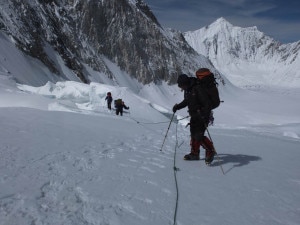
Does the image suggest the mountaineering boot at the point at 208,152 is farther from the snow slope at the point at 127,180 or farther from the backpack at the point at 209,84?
the backpack at the point at 209,84

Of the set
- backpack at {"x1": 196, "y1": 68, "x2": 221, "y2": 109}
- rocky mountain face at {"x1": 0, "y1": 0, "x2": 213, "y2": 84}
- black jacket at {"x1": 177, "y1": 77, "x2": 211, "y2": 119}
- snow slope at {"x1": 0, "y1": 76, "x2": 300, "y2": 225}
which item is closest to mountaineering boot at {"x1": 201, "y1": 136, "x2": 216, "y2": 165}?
snow slope at {"x1": 0, "y1": 76, "x2": 300, "y2": 225}

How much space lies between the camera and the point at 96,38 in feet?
211

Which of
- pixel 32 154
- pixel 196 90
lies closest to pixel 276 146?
pixel 196 90

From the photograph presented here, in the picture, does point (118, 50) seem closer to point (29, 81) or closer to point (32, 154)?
point (29, 81)

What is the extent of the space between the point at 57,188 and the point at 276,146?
693 centimetres

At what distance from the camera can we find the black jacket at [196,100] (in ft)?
19.0

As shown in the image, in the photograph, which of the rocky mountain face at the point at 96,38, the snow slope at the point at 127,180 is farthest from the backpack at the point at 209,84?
the rocky mountain face at the point at 96,38

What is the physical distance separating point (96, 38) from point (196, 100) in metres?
61.1

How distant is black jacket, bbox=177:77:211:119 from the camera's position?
19.0ft

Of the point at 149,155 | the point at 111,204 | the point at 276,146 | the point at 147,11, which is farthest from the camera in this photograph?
the point at 147,11

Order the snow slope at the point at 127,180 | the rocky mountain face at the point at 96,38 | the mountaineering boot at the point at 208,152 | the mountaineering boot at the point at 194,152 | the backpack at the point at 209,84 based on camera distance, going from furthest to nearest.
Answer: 1. the rocky mountain face at the point at 96,38
2. the mountaineering boot at the point at 194,152
3. the mountaineering boot at the point at 208,152
4. the backpack at the point at 209,84
5. the snow slope at the point at 127,180

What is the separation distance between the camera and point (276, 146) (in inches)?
357

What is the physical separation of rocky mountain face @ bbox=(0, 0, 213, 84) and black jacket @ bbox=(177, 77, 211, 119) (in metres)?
39.7

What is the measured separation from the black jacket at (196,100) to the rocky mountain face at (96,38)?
39748 mm
